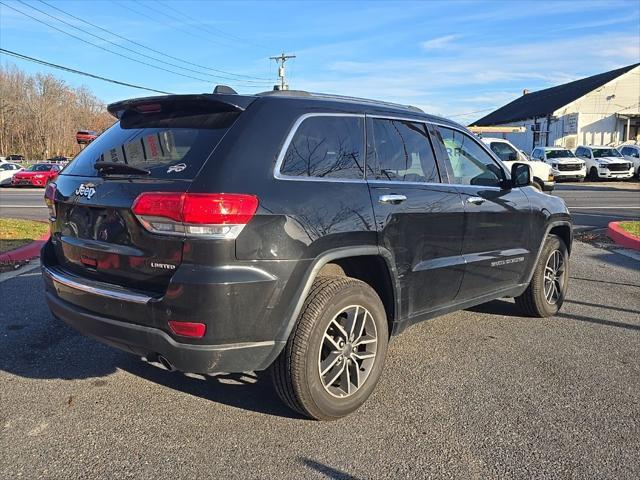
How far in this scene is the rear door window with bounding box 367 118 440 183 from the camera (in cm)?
372

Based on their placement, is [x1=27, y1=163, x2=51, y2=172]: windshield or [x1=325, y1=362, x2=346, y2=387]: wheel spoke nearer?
[x1=325, y1=362, x2=346, y2=387]: wheel spoke

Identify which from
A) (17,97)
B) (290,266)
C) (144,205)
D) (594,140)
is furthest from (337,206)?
(17,97)

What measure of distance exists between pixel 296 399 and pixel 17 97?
3271 inches

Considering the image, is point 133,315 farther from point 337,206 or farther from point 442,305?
point 442,305

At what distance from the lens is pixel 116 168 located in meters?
3.22

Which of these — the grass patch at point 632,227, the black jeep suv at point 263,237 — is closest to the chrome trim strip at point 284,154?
the black jeep suv at point 263,237

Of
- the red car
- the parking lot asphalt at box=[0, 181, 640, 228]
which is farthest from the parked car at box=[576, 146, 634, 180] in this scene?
the red car

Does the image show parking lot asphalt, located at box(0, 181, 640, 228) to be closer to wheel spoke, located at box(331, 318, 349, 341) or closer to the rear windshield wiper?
Answer: wheel spoke, located at box(331, 318, 349, 341)

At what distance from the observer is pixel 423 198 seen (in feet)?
12.7

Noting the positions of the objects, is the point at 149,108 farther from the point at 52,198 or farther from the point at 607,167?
the point at 607,167

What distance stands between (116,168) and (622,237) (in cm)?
946

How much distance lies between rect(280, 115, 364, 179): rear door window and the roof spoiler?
369mm

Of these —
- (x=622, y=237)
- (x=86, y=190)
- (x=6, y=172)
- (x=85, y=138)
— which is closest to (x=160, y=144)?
(x=86, y=190)

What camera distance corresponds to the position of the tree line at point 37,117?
240 ft
